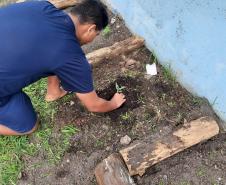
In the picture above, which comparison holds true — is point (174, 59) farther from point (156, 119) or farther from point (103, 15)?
point (103, 15)

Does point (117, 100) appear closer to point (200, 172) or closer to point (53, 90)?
point (53, 90)

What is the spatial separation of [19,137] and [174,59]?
161 cm

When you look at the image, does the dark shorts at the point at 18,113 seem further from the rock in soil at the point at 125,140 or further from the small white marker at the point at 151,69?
the small white marker at the point at 151,69

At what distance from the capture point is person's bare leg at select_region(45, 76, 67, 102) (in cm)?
371

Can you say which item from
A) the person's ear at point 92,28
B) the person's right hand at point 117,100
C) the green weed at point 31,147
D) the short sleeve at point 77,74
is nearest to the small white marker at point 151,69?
the person's right hand at point 117,100

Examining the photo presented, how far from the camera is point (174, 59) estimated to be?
376 cm

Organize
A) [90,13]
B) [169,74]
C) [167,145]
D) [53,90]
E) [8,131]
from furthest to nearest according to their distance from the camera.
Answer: [169,74]
[53,90]
[8,131]
[167,145]
[90,13]

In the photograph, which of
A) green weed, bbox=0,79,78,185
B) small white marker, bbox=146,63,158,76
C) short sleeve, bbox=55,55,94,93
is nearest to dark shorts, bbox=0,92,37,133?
green weed, bbox=0,79,78,185

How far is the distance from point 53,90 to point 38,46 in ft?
3.59

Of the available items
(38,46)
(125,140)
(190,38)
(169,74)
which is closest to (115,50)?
(169,74)

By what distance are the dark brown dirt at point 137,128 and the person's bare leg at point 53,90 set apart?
3.2 inches

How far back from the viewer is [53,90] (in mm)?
3742

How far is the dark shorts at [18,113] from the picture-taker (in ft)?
10.9

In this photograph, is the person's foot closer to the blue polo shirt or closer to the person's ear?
the blue polo shirt
